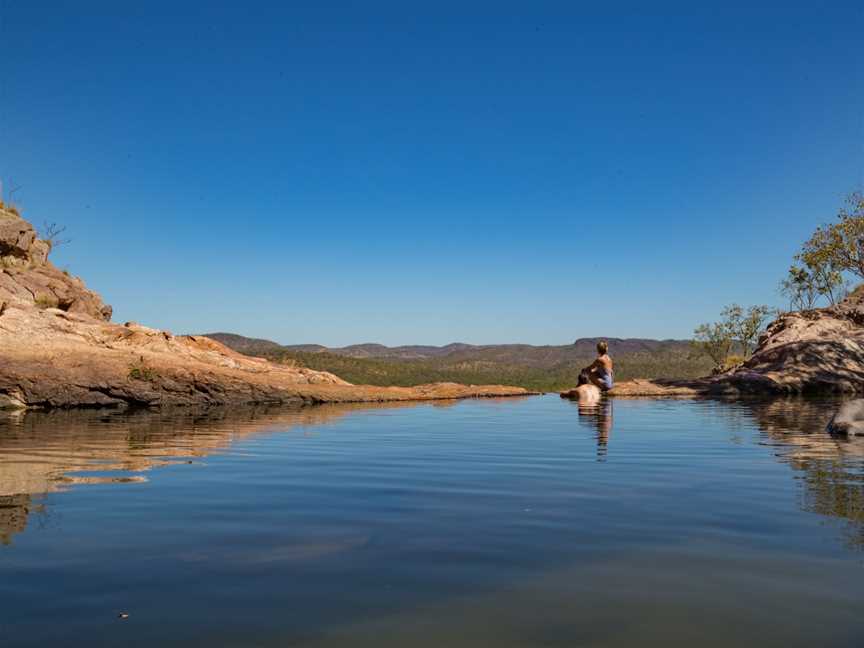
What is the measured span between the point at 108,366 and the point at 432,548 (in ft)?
62.6

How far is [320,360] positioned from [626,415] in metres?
54.2

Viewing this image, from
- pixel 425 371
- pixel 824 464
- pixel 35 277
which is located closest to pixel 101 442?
pixel 824 464

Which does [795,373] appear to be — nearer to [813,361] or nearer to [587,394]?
[813,361]

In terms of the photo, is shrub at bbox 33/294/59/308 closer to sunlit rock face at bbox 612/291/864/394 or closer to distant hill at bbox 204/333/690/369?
sunlit rock face at bbox 612/291/864/394

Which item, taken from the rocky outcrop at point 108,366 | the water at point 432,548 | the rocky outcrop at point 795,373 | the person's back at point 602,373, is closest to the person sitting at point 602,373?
the person's back at point 602,373

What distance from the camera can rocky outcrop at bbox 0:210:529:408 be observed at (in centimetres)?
1903

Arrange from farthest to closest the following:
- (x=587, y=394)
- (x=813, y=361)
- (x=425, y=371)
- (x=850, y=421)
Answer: (x=425, y=371) < (x=813, y=361) < (x=587, y=394) < (x=850, y=421)

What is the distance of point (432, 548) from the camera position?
432 cm

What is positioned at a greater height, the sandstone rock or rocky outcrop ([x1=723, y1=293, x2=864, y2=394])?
rocky outcrop ([x1=723, y1=293, x2=864, y2=394])

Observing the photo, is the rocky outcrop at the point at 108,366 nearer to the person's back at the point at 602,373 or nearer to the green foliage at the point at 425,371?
the person's back at the point at 602,373

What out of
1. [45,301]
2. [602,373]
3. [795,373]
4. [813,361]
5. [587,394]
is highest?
[45,301]

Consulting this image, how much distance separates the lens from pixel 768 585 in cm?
349

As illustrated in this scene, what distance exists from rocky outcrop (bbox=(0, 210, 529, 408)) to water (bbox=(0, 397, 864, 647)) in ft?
37.4

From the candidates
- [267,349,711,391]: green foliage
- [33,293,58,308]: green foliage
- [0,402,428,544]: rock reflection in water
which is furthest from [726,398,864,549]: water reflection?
[267,349,711,391]: green foliage
